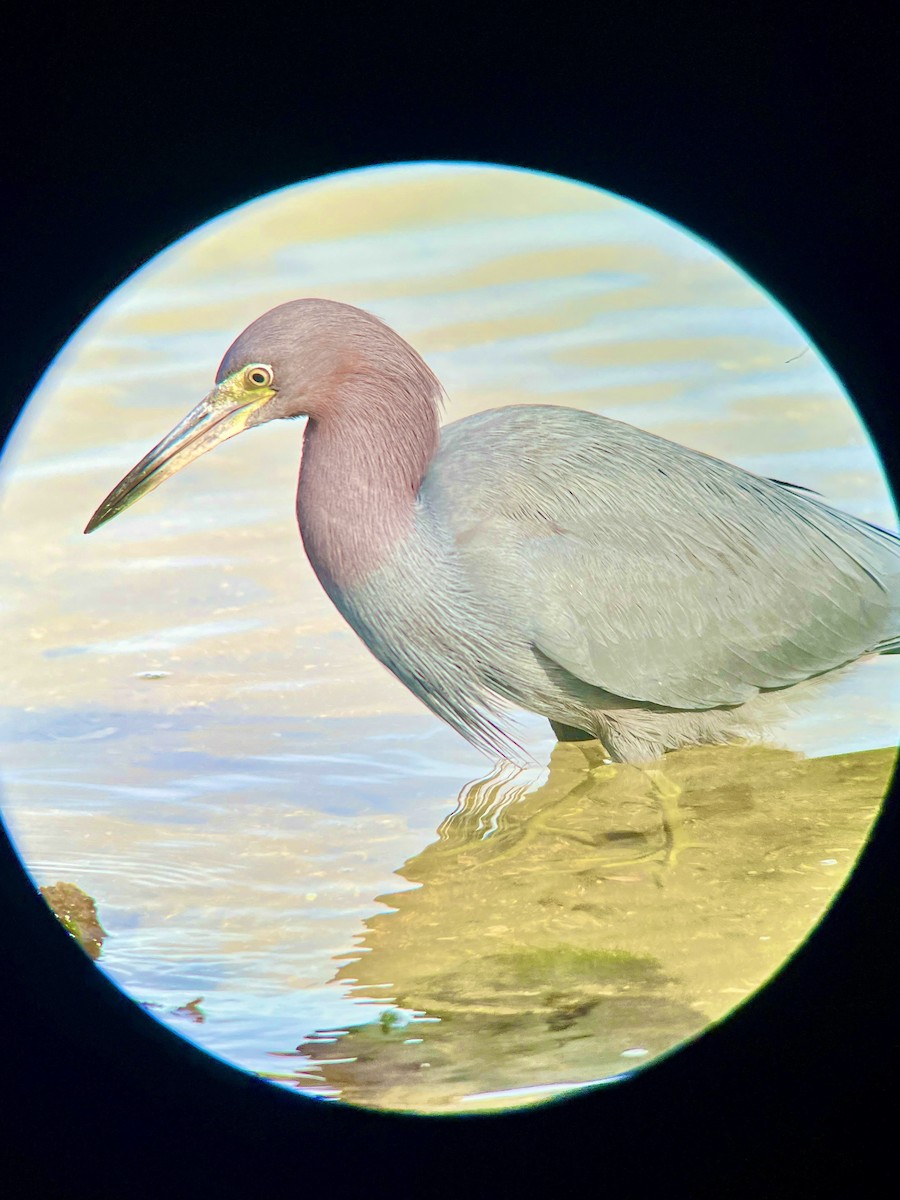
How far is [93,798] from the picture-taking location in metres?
2.48

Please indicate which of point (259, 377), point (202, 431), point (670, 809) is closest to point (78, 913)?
point (202, 431)

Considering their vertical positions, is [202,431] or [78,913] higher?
[202,431]

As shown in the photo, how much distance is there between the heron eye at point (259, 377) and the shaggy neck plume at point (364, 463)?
0.29 feet

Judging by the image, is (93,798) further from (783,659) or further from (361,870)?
(783,659)

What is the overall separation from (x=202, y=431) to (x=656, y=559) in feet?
2.66

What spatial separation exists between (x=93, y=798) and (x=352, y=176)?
3.96ft

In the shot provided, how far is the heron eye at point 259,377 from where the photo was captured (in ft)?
7.03

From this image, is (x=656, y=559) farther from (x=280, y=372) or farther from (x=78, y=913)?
(x=78, y=913)

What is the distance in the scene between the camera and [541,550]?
2277mm

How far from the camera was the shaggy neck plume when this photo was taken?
2197 mm

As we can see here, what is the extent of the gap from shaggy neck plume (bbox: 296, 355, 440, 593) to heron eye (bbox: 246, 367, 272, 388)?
0.09 m

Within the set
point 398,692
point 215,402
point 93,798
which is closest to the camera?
point 215,402

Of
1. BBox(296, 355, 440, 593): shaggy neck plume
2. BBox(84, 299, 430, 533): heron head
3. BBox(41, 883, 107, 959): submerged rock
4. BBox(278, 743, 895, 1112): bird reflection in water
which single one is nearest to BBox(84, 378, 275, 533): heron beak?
BBox(84, 299, 430, 533): heron head

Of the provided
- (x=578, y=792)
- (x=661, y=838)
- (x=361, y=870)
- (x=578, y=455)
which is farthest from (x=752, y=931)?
(x=578, y=455)
